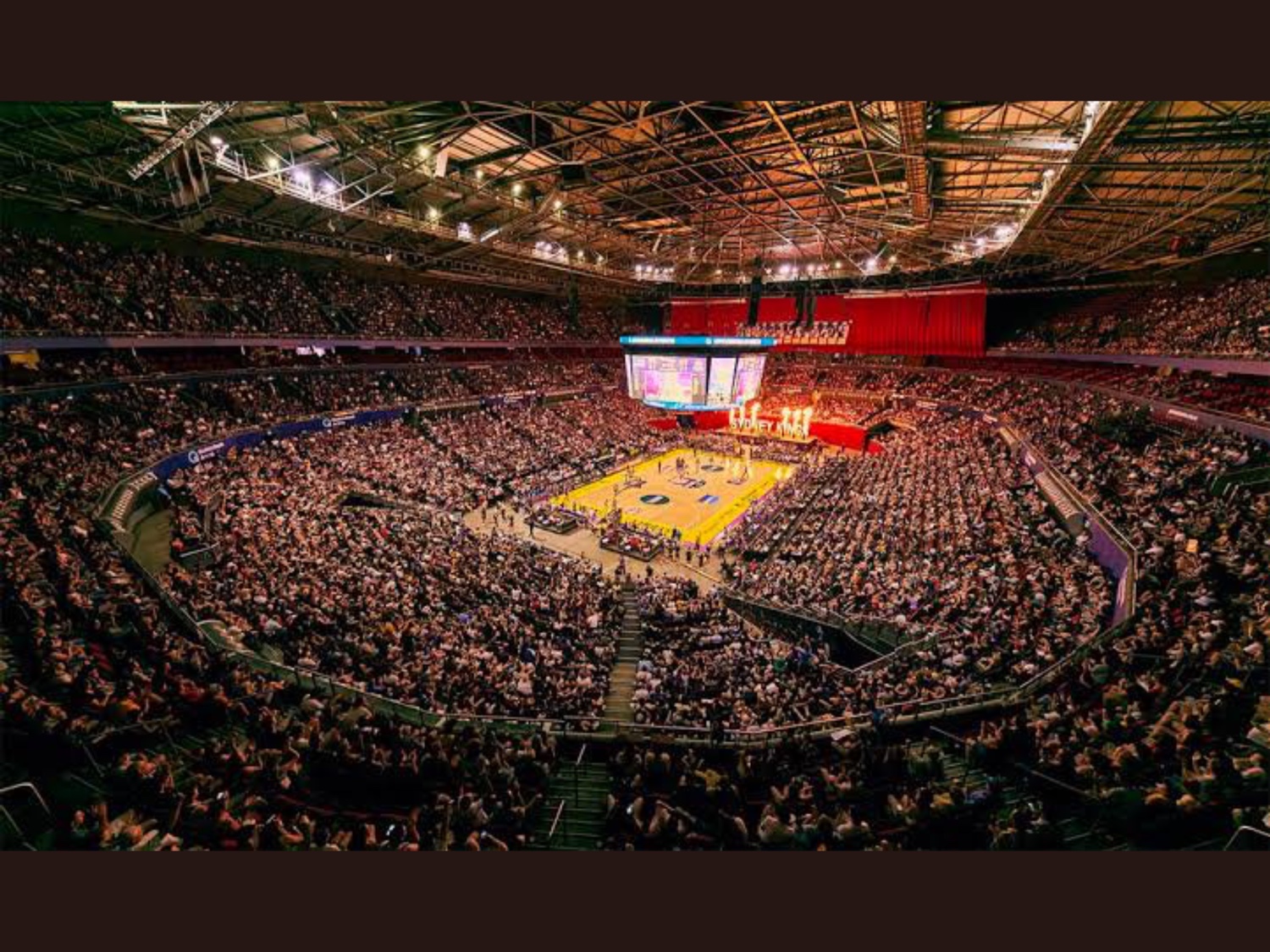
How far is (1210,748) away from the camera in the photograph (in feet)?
21.9

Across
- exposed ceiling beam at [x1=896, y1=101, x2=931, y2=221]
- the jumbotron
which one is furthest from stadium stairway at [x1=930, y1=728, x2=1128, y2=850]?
exposed ceiling beam at [x1=896, y1=101, x2=931, y2=221]

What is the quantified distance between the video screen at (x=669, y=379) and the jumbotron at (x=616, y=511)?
11.4 inches

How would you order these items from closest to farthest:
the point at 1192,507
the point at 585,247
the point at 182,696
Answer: the point at 182,696 < the point at 1192,507 < the point at 585,247

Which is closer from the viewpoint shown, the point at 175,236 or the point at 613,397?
the point at 175,236

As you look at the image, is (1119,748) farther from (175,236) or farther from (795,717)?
(175,236)

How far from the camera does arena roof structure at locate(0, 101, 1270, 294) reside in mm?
12461

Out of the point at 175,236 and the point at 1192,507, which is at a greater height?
the point at 175,236

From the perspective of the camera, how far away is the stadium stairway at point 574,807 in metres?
6.89

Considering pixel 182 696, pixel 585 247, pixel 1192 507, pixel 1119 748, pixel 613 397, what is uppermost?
pixel 585 247

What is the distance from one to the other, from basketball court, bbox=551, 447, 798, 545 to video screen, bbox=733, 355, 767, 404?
17.3ft

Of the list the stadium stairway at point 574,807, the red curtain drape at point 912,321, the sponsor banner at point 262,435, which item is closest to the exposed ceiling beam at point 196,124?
the sponsor banner at point 262,435

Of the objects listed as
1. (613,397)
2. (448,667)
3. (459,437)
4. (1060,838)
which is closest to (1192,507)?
(1060,838)

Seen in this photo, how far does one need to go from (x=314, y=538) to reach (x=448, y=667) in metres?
8.70

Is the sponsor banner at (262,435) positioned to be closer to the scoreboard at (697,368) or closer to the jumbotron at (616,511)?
the jumbotron at (616,511)
